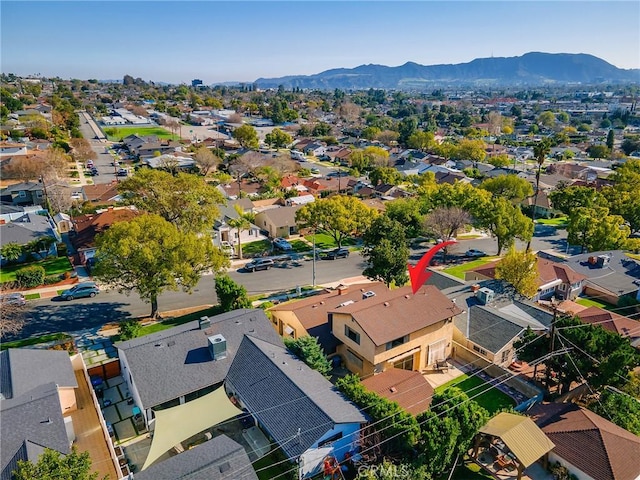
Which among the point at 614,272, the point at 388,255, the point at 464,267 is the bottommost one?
the point at 464,267

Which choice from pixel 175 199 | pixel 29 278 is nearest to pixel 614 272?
pixel 175 199

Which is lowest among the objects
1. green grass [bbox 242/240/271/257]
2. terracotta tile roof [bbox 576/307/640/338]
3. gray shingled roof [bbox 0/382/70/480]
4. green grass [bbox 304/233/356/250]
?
green grass [bbox 304/233/356/250]

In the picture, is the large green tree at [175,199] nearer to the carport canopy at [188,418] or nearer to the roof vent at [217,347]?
the roof vent at [217,347]

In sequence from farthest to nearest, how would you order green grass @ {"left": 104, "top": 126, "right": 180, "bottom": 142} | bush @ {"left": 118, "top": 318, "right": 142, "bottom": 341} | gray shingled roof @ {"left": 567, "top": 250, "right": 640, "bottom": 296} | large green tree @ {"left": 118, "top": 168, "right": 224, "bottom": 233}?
green grass @ {"left": 104, "top": 126, "right": 180, "bottom": 142}
large green tree @ {"left": 118, "top": 168, "right": 224, "bottom": 233}
gray shingled roof @ {"left": 567, "top": 250, "right": 640, "bottom": 296}
bush @ {"left": 118, "top": 318, "right": 142, "bottom": 341}

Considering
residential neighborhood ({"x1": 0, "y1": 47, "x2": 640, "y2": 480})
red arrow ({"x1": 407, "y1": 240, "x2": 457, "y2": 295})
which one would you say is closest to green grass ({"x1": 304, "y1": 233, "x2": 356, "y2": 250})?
residential neighborhood ({"x1": 0, "y1": 47, "x2": 640, "y2": 480})

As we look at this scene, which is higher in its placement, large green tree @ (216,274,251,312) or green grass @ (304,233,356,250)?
large green tree @ (216,274,251,312)

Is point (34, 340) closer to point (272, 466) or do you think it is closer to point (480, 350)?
point (272, 466)

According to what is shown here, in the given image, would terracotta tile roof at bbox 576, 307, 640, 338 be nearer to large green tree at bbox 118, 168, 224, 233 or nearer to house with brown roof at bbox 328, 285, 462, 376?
house with brown roof at bbox 328, 285, 462, 376
